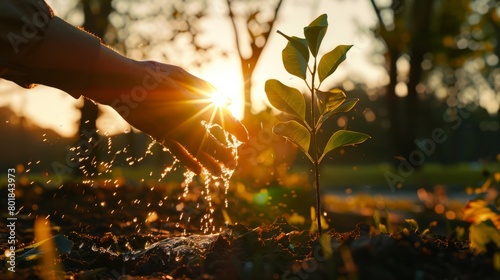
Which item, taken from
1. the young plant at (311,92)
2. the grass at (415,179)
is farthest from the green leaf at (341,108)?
the grass at (415,179)

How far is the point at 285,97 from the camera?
2.18 metres

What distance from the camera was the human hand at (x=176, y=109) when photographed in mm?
2295

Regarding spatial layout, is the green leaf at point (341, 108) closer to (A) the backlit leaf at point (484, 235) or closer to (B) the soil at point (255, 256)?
(B) the soil at point (255, 256)

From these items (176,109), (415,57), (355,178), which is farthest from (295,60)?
(355,178)

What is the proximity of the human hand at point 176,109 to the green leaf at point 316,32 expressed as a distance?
1.72 feet

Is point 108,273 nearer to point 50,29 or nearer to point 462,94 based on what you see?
point 50,29

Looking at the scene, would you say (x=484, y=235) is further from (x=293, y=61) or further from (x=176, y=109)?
(x=176, y=109)

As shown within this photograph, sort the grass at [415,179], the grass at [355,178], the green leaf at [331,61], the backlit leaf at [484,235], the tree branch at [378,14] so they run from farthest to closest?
the grass at [415,179] → the tree branch at [378,14] → the grass at [355,178] → the green leaf at [331,61] → the backlit leaf at [484,235]

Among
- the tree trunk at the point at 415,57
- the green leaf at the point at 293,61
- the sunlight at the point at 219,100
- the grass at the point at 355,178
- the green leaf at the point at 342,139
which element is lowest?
the green leaf at the point at 342,139

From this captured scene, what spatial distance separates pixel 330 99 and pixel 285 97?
18 cm

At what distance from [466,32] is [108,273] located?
20.1m

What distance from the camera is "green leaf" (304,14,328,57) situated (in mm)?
2053

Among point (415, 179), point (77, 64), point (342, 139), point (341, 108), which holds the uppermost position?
point (415, 179)

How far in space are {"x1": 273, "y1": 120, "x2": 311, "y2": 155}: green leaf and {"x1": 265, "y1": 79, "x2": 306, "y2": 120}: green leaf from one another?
49mm
